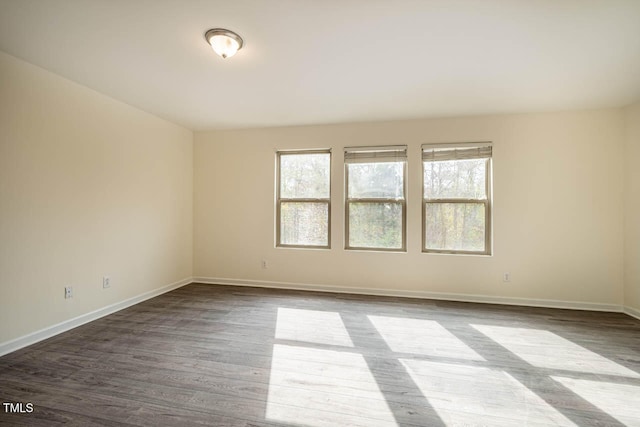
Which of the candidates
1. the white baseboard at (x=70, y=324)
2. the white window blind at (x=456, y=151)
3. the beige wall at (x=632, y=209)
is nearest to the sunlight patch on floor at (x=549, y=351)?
the beige wall at (x=632, y=209)

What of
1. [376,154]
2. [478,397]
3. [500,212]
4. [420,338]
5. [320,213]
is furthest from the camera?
[320,213]

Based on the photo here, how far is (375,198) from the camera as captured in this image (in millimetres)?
4109

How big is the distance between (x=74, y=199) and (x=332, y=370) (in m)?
3.06

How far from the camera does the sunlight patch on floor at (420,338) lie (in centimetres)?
240

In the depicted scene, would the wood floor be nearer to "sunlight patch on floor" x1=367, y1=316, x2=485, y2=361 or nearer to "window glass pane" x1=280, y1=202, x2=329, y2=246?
"sunlight patch on floor" x1=367, y1=316, x2=485, y2=361

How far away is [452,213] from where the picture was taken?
3.89m

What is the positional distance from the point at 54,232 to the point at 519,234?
5.30 metres

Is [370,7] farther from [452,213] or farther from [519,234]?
[519,234]

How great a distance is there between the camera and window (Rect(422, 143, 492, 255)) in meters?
3.80

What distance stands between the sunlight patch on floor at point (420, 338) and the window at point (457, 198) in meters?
1.30

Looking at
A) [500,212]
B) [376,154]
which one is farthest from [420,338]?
[376,154]

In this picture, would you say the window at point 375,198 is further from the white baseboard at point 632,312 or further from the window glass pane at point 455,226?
the white baseboard at point 632,312

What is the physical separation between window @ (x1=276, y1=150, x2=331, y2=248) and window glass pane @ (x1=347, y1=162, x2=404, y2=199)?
388 mm

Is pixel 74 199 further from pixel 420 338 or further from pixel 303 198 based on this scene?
pixel 420 338
